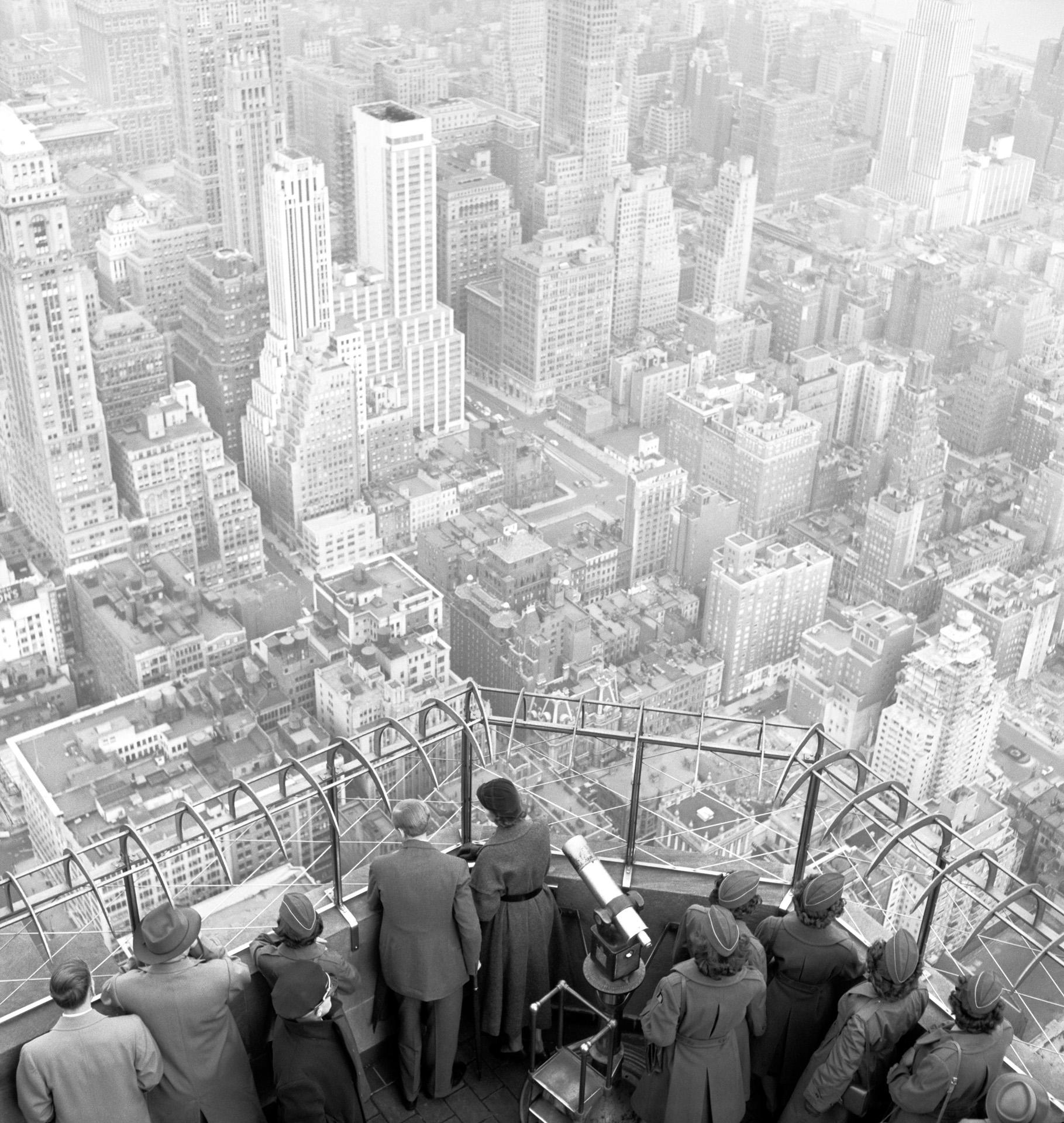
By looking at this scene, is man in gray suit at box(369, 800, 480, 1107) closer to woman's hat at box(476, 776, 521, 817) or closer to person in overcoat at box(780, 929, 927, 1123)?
woman's hat at box(476, 776, 521, 817)

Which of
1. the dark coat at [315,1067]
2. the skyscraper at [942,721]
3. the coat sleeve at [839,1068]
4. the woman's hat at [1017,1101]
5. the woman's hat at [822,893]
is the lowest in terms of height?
the skyscraper at [942,721]

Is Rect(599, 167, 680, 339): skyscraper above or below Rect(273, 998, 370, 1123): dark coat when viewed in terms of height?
below

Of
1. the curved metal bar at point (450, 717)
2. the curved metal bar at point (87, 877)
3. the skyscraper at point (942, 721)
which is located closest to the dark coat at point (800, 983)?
the curved metal bar at point (450, 717)

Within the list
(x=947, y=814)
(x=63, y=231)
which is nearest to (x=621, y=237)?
(x=63, y=231)

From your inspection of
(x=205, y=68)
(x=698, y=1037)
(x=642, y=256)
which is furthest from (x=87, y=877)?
(x=205, y=68)

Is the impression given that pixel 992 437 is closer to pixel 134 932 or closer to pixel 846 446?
pixel 846 446

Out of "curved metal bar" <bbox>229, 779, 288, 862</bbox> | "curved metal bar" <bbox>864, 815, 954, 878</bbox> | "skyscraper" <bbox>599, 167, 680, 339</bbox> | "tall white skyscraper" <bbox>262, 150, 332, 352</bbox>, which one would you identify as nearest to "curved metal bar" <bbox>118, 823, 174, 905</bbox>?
"curved metal bar" <bbox>229, 779, 288, 862</bbox>

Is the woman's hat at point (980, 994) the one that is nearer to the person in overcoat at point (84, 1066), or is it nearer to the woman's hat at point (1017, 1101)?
the woman's hat at point (1017, 1101)

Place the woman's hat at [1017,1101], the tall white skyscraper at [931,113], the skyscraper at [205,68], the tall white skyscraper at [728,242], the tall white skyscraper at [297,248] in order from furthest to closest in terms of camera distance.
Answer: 1. the tall white skyscraper at [931,113]
2. the tall white skyscraper at [728,242]
3. the skyscraper at [205,68]
4. the tall white skyscraper at [297,248]
5. the woman's hat at [1017,1101]
